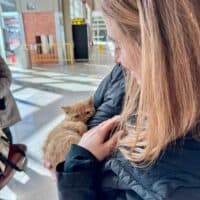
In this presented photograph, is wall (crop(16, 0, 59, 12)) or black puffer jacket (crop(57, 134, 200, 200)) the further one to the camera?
wall (crop(16, 0, 59, 12))

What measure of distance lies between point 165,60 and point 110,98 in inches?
22.8

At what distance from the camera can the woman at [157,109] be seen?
0.59m

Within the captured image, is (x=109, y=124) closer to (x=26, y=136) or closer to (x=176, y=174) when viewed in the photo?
(x=176, y=174)

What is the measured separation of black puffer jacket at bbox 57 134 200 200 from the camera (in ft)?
2.10

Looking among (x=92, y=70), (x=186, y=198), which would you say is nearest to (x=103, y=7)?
(x=186, y=198)

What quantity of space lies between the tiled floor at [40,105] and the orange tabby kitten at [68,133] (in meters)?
1.56

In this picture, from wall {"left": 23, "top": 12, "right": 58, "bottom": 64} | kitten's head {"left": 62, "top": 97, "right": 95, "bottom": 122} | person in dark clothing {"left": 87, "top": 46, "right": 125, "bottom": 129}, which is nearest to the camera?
person in dark clothing {"left": 87, "top": 46, "right": 125, "bottom": 129}

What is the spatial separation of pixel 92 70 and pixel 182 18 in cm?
775

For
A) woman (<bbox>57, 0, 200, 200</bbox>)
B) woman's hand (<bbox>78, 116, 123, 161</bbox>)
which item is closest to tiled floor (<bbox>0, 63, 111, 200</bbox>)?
woman's hand (<bbox>78, 116, 123, 161</bbox>)

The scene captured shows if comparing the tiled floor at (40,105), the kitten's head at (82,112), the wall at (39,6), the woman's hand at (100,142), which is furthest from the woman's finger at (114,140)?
the wall at (39,6)

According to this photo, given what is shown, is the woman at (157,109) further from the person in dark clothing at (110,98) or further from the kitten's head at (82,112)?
the kitten's head at (82,112)

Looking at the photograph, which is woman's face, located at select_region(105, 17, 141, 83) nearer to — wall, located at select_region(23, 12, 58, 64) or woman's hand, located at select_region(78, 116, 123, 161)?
woman's hand, located at select_region(78, 116, 123, 161)

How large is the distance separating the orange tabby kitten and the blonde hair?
522mm

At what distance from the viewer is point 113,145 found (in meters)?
0.83
